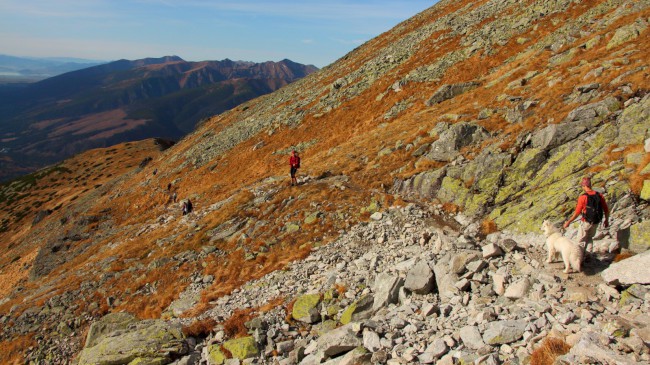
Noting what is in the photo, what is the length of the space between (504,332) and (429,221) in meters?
10.0

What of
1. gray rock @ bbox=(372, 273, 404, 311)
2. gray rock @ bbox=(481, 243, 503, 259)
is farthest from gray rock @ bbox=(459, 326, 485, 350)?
gray rock @ bbox=(481, 243, 503, 259)

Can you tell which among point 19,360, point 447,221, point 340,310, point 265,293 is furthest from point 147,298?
point 447,221

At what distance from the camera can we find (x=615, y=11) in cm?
3394

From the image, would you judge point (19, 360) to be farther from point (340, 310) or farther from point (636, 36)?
point (636, 36)

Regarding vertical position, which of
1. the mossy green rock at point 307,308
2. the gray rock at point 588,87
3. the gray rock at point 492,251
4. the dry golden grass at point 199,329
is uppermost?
the gray rock at point 588,87

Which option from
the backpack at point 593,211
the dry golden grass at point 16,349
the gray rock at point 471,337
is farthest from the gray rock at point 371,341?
the dry golden grass at point 16,349

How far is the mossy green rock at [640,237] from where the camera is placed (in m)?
11.1

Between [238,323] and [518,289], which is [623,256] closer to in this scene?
[518,289]

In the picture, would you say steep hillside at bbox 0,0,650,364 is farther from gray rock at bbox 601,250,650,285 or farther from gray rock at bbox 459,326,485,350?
gray rock at bbox 601,250,650,285

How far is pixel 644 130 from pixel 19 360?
34820mm

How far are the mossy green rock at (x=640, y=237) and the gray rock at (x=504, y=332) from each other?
15.9 ft

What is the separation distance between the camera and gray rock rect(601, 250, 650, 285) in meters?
9.55

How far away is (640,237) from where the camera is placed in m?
11.3

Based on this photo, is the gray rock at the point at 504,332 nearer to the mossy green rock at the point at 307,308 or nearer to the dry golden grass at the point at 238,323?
the mossy green rock at the point at 307,308
